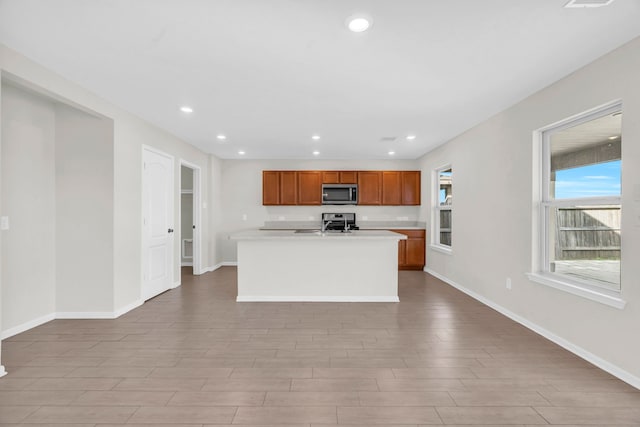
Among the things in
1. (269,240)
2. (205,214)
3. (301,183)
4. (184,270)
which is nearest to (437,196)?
(301,183)

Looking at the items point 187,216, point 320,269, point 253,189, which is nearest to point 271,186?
point 253,189

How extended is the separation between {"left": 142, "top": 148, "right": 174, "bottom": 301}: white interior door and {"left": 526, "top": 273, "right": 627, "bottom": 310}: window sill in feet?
15.1

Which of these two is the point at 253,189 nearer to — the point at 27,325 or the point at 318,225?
the point at 318,225

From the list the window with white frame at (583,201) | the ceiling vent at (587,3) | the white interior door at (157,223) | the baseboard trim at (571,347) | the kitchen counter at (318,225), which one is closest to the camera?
the ceiling vent at (587,3)

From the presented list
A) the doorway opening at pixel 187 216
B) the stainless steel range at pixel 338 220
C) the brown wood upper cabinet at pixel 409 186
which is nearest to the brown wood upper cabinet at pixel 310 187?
the stainless steel range at pixel 338 220

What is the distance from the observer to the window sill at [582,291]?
2.28 meters

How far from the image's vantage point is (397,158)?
6.70m

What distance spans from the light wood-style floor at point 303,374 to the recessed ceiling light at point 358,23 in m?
2.39

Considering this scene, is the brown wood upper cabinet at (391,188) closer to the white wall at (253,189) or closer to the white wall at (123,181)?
the white wall at (253,189)

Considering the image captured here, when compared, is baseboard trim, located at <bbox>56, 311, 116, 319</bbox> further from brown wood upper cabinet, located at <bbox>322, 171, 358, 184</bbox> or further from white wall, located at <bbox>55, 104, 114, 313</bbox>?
brown wood upper cabinet, located at <bbox>322, 171, 358, 184</bbox>

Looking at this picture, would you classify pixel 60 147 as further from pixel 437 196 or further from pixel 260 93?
pixel 437 196

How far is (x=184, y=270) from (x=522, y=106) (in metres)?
6.28

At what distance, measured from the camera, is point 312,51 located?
7.51 ft

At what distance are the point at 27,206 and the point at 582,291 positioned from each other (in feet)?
17.0
